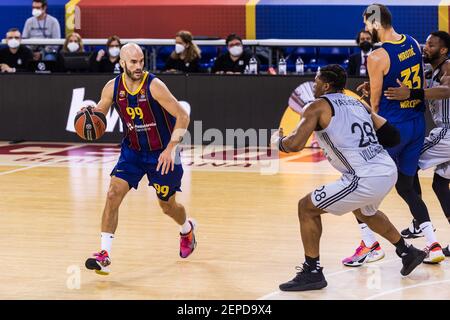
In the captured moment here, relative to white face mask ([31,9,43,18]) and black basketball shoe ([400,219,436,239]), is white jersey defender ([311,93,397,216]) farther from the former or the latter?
white face mask ([31,9,43,18])

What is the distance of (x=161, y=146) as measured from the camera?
25.8 feet

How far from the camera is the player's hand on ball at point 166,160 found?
24.8ft

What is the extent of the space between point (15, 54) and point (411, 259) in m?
11.2

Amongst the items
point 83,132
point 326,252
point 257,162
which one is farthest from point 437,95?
point 257,162

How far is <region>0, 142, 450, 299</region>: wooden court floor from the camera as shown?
710 centimetres

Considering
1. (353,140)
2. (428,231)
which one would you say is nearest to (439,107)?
(428,231)

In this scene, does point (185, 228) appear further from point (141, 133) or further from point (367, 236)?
point (367, 236)

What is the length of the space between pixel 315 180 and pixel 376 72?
4817 millimetres

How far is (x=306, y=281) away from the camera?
705cm

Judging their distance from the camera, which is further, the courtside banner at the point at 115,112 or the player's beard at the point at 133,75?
the courtside banner at the point at 115,112

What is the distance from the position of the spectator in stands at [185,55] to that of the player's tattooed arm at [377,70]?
8293 millimetres

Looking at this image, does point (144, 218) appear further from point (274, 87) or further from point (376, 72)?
point (274, 87)

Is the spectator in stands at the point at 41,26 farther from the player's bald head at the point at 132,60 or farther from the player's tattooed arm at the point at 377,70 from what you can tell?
the player's tattooed arm at the point at 377,70

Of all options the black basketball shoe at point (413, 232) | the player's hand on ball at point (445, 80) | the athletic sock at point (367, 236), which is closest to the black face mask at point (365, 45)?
the black basketball shoe at point (413, 232)
